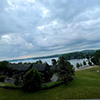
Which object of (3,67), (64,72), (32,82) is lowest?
(32,82)

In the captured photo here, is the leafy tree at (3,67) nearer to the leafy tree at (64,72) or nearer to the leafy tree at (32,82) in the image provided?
the leafy tree at (32,82)

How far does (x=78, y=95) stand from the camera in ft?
46.1

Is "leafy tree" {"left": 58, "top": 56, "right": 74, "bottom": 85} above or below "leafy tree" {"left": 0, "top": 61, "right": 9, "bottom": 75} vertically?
below

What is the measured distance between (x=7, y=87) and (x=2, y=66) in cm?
2092

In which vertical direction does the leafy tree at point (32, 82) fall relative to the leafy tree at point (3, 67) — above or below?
below

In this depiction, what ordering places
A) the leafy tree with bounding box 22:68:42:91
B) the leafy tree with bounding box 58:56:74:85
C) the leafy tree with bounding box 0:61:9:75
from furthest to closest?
the leafy tree with bounding box 0:61:9:75, the leafy tree with bounding box 58:56:74:85, the leafy tree with bounding box 22:68:42:91

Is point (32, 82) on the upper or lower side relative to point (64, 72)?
lower

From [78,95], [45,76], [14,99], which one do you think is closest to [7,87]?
[14,99]

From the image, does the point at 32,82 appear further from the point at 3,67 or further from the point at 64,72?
the point at 3,67

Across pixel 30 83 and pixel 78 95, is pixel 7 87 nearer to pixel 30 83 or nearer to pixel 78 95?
pixel 30 83

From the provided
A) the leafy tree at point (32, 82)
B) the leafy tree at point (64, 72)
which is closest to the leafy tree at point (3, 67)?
the leafy tree at point (32, 82)

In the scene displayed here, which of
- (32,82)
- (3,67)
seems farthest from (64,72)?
(3,67)

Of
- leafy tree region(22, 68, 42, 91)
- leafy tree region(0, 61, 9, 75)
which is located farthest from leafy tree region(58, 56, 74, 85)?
leafy tree region(0, 61, 9, 75)

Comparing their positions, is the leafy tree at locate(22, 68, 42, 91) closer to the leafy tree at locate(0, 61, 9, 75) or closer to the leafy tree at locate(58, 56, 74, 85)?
the leafy tree at locate(58, 56, 74, 85)
